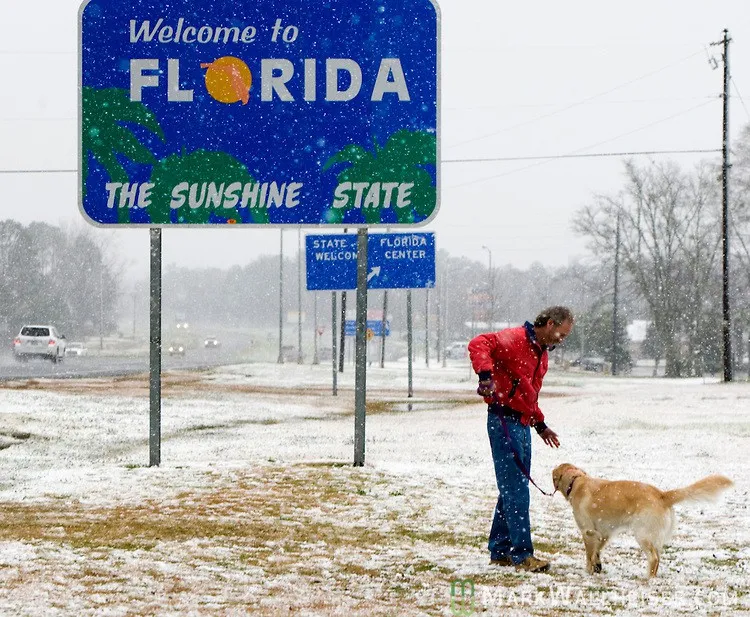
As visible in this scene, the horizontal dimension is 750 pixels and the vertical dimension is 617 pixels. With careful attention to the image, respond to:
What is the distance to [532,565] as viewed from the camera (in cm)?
626

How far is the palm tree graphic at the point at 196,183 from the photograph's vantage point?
1066cm

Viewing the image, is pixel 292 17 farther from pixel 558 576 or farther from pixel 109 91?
pixel 558 576

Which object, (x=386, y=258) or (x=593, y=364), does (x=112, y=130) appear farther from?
(x=593, y=364)

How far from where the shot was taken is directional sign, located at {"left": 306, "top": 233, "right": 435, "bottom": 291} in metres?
24.2

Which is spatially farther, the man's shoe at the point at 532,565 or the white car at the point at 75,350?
the white car at the point at 75,350

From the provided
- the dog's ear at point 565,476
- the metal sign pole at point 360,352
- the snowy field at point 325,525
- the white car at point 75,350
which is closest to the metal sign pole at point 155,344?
the snowy field at point 325,525

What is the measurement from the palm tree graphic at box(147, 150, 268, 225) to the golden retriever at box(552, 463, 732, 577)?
5511mm

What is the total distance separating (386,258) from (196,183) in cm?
1386

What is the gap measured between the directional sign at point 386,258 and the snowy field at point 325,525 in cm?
678

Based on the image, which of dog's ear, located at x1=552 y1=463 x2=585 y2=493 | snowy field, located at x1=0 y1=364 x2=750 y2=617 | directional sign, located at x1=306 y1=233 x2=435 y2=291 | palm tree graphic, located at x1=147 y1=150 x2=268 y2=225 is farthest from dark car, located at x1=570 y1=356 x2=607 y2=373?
dog's ear, located at x1=552 y1=463 x2=585 y2=493

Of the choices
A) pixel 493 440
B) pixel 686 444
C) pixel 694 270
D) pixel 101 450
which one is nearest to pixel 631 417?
pixel 686 444

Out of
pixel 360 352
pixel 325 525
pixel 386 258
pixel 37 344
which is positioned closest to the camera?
pixel 325 525

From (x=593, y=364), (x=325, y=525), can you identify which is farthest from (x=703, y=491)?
(x=593, y=364)

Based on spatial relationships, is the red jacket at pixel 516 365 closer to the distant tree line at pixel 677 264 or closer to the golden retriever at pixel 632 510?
the golden retriever at pixel 632 510
